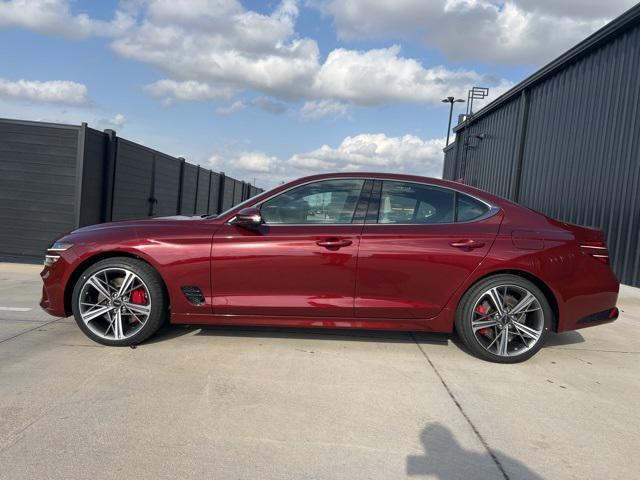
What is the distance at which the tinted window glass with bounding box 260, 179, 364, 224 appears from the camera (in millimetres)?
4230

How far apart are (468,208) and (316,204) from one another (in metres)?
1.32

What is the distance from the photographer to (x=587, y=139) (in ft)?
32.2

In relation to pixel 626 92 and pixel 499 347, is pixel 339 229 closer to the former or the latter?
pixel 499 347

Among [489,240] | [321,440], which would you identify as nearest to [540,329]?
[489,240]

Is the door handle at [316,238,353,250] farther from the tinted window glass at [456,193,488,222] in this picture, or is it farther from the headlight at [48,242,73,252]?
the headlight at [48,242,73,252]

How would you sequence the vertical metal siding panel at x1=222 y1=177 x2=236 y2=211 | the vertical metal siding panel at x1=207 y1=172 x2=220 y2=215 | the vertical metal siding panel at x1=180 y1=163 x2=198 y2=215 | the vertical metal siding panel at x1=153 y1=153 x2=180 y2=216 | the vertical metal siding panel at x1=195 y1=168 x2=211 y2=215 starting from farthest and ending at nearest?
the vertical metal siding panel at x1=222 y1=177 x2=236 y2=211 < the vertical metal siding panel at x1=207 y1=172 x2=220 y2=215 < the vertical metal siding panel at x1=195 y1=168 x2=211 y2=215 < the vertical metal siding panel at x1=180 y1=163 x2=198 y2=215 < the vertical metal siding panel at x1=153 y1=153 x2=180 y2=216

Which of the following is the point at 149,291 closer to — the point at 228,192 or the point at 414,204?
the point at 414,204

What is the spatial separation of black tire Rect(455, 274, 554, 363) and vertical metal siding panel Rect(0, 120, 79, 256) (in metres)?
7.81

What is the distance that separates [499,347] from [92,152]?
823 cm

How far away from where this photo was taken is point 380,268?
4.04 metres

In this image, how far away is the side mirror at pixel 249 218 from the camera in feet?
13.1

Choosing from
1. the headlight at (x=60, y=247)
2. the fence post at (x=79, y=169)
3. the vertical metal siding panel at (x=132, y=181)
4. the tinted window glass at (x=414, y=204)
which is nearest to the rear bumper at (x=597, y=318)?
the tinted window glass at (x=414, y=204)

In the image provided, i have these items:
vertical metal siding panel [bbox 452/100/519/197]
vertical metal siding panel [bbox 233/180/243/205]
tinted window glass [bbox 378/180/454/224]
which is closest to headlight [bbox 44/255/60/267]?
tinted window glass [bbox 378/180/454/224]

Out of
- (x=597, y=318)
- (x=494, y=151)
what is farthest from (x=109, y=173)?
(x=494, y=151)
